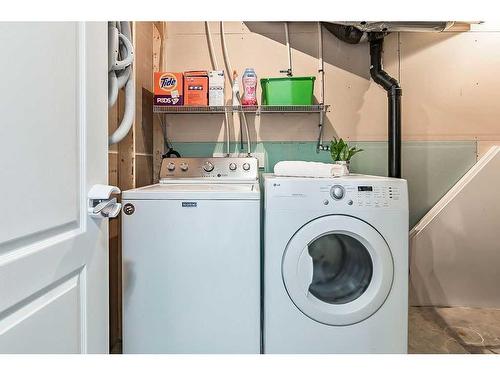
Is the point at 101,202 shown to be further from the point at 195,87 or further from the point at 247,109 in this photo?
the point at 247,109

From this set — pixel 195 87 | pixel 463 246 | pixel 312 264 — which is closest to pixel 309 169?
pixel 312 264

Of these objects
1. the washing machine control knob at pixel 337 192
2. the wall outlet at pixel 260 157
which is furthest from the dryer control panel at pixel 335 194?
the wall outlet at pixel 260 157

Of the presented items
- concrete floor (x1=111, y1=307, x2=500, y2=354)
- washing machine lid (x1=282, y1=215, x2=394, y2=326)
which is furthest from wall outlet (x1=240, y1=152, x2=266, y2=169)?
concrete floor (x1=111, y1=307, x2=500, y2=354)

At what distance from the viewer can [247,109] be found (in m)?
2.35

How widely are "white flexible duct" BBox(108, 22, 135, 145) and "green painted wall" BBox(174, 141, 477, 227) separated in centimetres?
124

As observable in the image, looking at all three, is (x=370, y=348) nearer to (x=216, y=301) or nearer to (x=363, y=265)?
(x=363, y=265)

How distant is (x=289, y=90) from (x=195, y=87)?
63 centimetres

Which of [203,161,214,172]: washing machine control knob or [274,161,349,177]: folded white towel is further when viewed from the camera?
[203,161,214,172]: washing machine control knob

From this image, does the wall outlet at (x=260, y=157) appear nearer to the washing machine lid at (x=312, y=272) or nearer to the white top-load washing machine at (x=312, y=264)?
the white top-load washing machine at (x=312, y=264)

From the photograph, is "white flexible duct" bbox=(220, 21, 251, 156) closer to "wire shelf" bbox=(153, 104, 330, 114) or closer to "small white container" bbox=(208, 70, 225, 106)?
"wire shelf" bbox=(153, 104, 330, 114)

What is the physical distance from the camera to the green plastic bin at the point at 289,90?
2.24 metres

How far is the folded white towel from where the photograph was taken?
1800 mm
